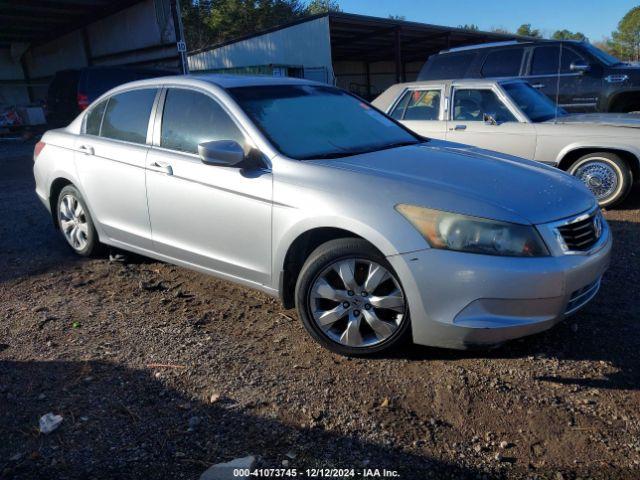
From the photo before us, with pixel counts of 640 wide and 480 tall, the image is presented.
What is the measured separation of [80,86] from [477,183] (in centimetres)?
1097

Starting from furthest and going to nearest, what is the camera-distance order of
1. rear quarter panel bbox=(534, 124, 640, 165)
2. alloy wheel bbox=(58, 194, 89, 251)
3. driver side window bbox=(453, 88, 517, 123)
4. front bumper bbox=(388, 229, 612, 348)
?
driver side window bbox=(453, 88, 517, 123) → rear quarter panel bbox=(534, 124, 640, 165) → alloy wheel bbox=(58, 194, 89, 251) → front bumper bbox=(388, 229, 612, 348)

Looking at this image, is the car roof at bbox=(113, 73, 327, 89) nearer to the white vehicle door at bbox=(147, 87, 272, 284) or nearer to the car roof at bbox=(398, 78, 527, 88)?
the white vehicle door at bbox=(147, 87, 272, 284)

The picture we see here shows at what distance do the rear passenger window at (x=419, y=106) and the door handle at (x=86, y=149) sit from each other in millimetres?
4142

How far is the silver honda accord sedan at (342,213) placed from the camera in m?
2.78

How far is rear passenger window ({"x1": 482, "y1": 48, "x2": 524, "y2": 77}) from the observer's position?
357 inches

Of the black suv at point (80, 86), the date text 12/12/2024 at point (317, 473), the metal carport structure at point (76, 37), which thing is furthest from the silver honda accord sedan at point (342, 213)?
the metal carport structure at point (76, 37)

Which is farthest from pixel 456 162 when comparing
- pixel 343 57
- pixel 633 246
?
pixel 343 57

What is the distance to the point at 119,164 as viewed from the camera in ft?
14.0

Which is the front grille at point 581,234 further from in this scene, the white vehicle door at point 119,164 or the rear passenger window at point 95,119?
the rear passenger window at point 95,119

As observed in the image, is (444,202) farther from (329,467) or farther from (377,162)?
(329,467)

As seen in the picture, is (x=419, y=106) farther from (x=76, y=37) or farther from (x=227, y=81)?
(x=76, y=37)

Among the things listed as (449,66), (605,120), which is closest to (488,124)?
(605,120)

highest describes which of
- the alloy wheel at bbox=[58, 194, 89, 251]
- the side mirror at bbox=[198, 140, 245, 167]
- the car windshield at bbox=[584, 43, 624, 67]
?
the car windshield at bbox=[584, 43, 624, 67]

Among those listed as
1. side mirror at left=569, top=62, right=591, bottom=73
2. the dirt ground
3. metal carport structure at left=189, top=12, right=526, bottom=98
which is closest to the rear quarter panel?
the dirt ground
